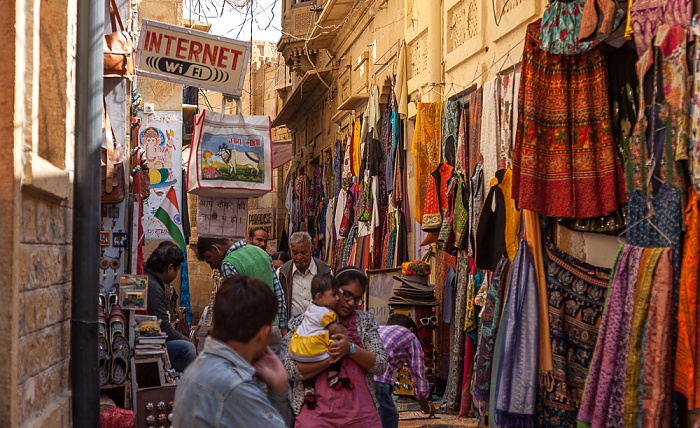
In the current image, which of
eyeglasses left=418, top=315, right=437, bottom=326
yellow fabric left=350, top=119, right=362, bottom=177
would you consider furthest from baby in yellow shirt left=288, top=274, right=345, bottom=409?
yellow fabric left=350, top=119, right=362, bottom=177

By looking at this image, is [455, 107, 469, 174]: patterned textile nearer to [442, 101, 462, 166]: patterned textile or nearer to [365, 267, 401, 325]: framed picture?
[442, 101, 462, 166]: patterned textile

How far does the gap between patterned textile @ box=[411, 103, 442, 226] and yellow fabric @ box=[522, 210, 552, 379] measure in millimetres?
3032

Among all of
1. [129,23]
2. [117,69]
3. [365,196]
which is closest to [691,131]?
[117,69]

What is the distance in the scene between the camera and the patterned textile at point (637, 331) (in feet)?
19.4

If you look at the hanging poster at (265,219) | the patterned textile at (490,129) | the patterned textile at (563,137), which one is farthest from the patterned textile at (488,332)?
the hanging poster at (265,219)

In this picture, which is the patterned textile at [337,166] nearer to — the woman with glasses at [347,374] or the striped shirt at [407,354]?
the striped shirt at [407,354]

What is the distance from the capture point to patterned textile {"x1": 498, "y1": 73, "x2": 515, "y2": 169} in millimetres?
8359

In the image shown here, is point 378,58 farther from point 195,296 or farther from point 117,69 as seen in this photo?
point 195,296

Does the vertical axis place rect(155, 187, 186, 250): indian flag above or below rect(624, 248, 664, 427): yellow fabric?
above

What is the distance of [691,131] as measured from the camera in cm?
556

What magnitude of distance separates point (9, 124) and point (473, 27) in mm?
6912

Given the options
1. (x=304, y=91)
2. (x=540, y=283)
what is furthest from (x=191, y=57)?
(x=304, y=91)

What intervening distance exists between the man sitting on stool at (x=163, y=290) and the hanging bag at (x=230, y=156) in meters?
0.68

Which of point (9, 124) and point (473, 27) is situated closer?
point (9, 124)
